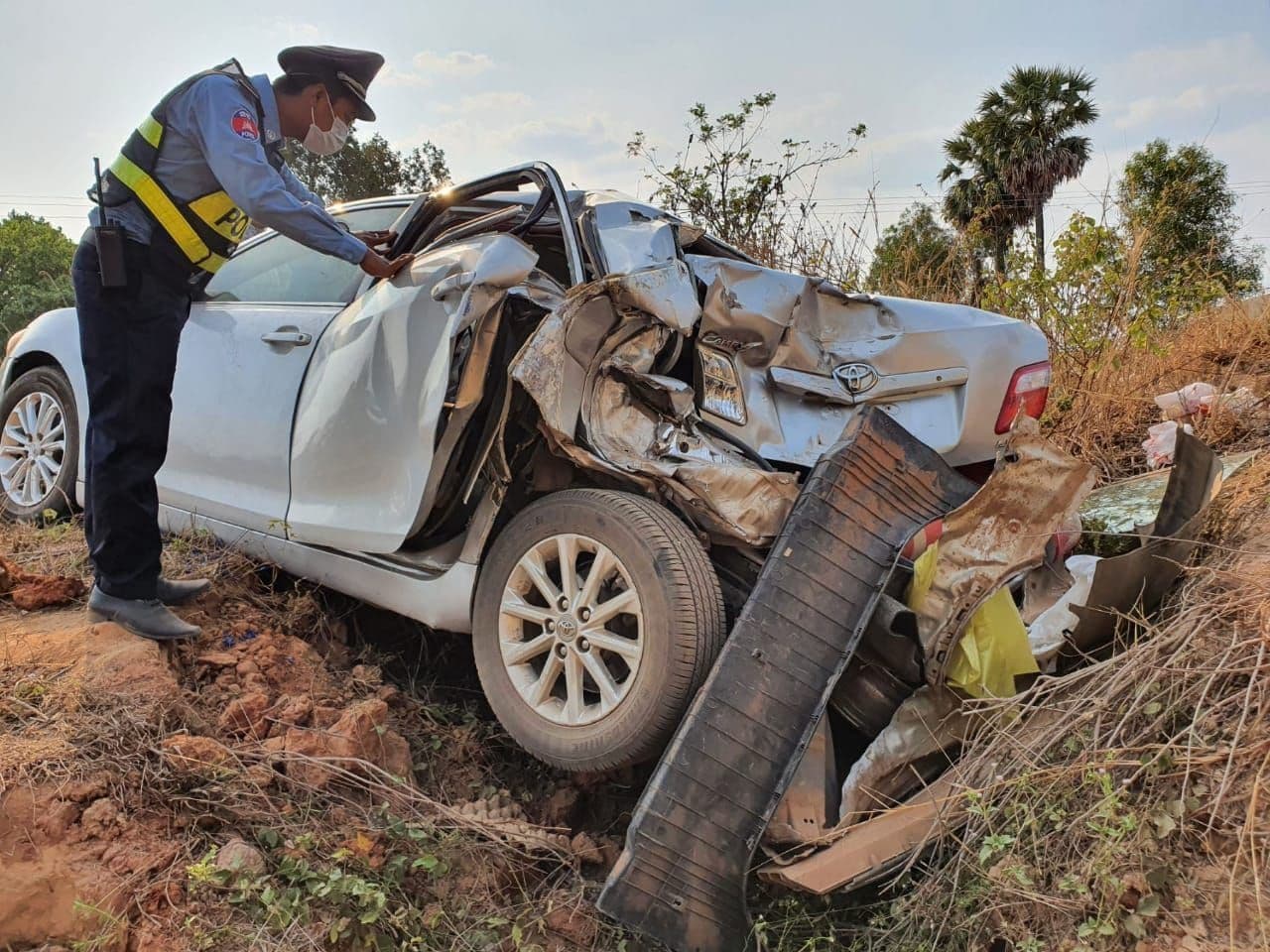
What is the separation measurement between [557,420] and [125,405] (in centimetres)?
133

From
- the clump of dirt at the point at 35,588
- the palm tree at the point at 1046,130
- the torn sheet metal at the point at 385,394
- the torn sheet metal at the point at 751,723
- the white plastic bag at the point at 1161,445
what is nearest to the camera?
the torn sheet metal at the point at 751,723

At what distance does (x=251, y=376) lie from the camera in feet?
10.5

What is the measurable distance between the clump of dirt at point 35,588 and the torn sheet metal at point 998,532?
9.01 ft

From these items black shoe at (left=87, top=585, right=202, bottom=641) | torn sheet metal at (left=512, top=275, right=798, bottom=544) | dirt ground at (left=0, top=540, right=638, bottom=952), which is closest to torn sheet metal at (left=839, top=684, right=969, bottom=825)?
torn sheet metal at (left=512, top=275, right=798, bottom=544)

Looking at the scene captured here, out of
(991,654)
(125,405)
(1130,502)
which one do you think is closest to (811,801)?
(991,654)

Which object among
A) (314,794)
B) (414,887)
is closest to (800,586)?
(414,887)

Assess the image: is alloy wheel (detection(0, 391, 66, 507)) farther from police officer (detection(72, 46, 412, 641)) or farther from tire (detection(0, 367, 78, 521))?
police officer (detection(72, 46, 412, 641))

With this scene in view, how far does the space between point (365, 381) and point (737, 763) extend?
165 cm

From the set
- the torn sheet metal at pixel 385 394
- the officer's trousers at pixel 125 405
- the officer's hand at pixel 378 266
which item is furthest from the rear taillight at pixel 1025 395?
the officer's trousers at pixel 125 405

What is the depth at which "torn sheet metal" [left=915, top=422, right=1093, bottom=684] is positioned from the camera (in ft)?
7.53

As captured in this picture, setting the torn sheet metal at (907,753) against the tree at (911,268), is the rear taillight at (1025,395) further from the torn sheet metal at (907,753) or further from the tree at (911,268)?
the tree at (911,268)

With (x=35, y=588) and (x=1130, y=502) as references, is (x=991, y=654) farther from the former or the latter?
(x=35, y=588)

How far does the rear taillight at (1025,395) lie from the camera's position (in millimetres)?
2969

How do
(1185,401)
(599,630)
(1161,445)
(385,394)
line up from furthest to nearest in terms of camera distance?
(1185,401)
(1161,445)
(385,394)
(599,630)
